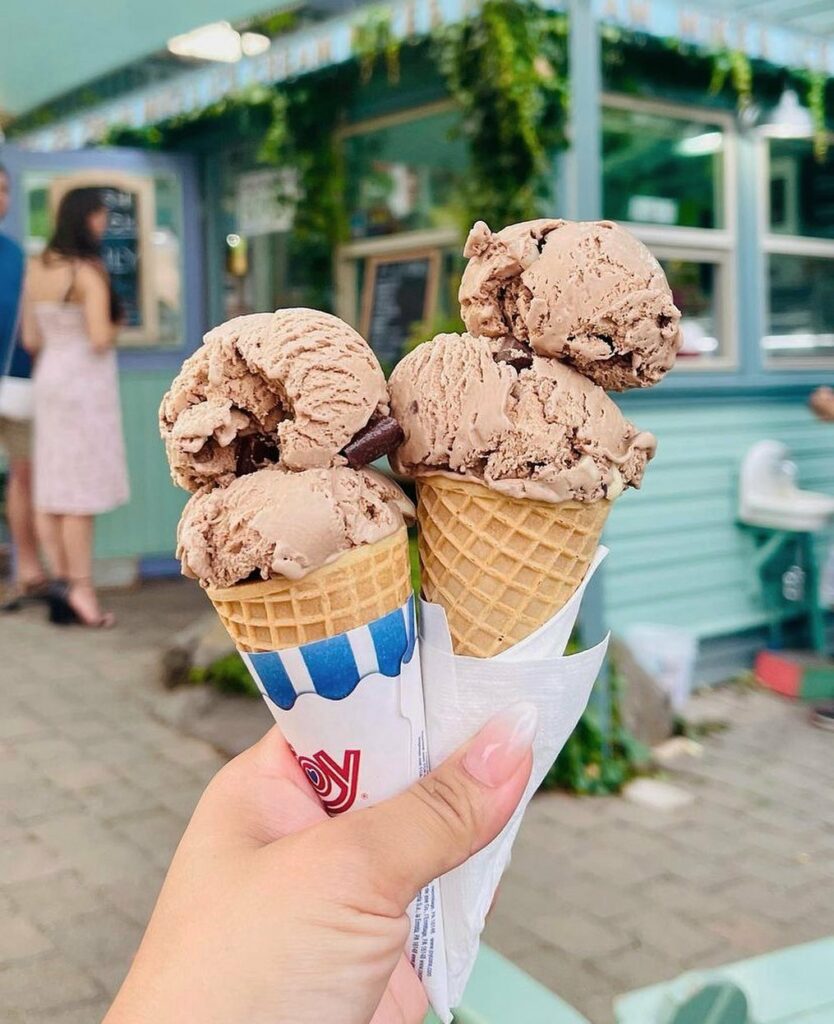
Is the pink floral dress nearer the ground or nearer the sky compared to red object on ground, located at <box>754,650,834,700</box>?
nearer the sky

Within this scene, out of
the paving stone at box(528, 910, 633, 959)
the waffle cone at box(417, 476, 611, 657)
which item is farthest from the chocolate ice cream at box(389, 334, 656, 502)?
the paving stone at box(528, 910, 633, 959)

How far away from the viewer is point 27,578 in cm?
656

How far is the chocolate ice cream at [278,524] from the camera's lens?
120 centimetres

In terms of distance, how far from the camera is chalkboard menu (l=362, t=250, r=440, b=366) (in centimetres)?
575

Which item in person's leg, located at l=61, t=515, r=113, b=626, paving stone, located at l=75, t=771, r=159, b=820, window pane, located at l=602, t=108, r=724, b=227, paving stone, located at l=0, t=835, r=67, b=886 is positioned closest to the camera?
paving stone, located at l=0, t=835, r=67, b=886

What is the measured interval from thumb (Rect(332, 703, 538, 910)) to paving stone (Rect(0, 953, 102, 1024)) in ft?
6.46

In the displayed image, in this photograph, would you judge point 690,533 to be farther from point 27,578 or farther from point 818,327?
point 27,578

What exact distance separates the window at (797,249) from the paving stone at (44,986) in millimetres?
4735

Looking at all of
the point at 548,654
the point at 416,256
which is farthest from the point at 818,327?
the point at 548,654

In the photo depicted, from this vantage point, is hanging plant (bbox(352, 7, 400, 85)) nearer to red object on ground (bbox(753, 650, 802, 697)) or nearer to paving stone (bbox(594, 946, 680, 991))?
red object on ground (bbox(753, 650, 802, 697))

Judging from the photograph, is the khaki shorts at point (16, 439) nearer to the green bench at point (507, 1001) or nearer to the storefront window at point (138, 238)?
the storefront window at point (138, 238)

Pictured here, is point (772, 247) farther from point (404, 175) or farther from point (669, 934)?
point (669, 934)

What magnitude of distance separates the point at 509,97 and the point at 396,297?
176 cm

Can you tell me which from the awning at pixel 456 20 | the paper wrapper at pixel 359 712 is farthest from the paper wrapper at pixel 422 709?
the awning at pixel 456 20
